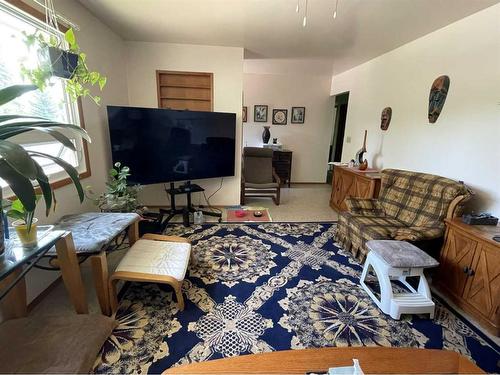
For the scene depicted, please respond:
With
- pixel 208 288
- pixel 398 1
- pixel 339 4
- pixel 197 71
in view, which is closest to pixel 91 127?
pixel 197 71

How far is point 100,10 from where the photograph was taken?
2414 millimetres

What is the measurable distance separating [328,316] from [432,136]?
7.74 ft

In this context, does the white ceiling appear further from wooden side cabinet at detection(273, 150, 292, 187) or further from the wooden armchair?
wooden side cabinet at detection(273, 150, 292, 187)

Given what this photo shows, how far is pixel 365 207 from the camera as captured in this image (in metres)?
2.80

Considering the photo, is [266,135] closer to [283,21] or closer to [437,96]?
[283,21]

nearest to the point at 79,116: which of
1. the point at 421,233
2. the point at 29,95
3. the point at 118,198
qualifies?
the point at 29,95

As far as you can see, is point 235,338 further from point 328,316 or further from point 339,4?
Answer: point 339,4

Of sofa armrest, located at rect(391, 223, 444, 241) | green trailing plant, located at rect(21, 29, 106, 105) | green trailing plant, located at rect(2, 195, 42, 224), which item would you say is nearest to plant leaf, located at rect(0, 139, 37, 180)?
green trailing plant, located at rect(2, 195, 42, 224)

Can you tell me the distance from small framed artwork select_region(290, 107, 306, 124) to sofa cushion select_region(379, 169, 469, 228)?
3028 mm

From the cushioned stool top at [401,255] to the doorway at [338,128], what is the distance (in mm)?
3755

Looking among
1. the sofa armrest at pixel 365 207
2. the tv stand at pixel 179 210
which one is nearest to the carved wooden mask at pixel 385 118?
the sofa armrest at pixel 365 207

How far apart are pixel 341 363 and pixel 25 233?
168 cm

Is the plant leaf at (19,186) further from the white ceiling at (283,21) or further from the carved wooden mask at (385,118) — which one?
the carved wooden mask at (385,118)

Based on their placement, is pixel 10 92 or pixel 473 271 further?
pixel 473 271
